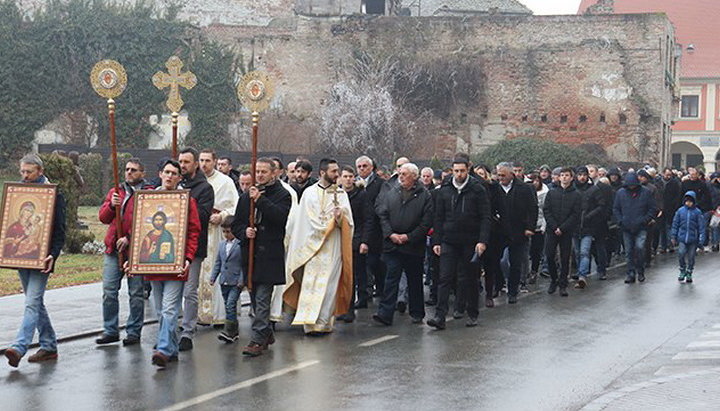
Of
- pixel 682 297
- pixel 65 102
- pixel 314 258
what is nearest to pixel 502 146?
pixel 65 102

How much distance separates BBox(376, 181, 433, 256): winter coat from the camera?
47.1 ft

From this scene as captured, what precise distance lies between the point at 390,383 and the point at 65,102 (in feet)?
125

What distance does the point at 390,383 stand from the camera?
10.4 metres

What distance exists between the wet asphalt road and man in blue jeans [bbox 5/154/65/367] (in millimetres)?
207

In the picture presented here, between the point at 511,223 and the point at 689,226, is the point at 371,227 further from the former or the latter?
the point at 689,226

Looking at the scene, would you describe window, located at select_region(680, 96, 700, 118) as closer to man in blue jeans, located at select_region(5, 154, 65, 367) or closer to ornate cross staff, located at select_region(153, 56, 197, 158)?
ornate cross staff, located at select_region(153, 56, 197, 158)

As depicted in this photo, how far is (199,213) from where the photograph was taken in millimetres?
11859

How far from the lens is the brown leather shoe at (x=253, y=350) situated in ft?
38.3

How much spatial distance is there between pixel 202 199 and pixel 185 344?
4.92 feet

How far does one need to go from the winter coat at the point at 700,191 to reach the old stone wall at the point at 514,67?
23.0m

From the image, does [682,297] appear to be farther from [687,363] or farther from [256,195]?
[256,195]

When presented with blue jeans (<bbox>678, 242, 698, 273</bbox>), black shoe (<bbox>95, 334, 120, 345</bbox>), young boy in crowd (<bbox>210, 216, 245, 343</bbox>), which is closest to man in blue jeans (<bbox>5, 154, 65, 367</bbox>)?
black shoe (<bbox>95, 334, 120, 345</bbox>)

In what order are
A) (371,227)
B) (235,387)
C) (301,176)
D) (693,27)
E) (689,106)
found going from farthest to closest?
(693,27)
(689,106)
(371,227)
(301,176)
(235,387)

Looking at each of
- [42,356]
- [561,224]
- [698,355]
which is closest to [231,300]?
[42,356]
